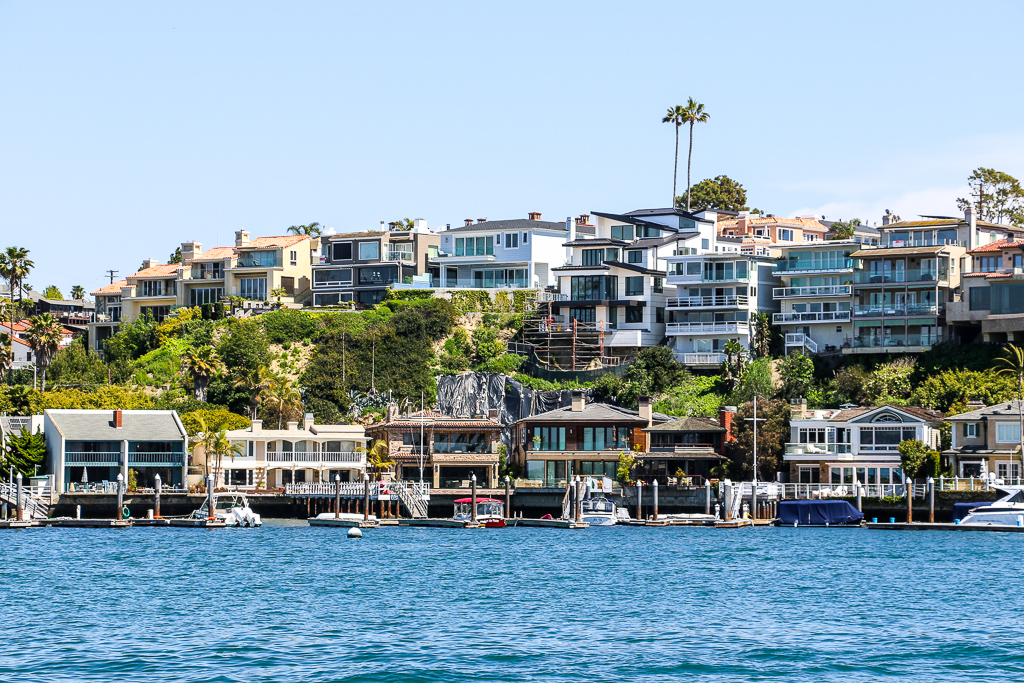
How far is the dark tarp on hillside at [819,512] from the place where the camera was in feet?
295

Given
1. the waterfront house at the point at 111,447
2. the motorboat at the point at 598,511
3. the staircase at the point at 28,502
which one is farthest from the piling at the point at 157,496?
the motorboat at the point at 598,511

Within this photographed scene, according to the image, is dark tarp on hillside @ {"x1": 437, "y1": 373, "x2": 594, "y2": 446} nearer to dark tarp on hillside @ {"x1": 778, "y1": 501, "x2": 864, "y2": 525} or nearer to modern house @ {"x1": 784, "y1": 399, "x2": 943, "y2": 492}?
modern house @ {"x1": 784, "y1": 399, "x2": 943, "y2": 492}

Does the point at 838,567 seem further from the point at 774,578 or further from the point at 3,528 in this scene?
the point at 3,528

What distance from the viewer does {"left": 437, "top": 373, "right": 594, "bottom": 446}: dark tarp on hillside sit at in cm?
10875

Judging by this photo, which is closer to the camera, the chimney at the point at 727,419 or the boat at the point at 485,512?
the boat at the point at 485,512

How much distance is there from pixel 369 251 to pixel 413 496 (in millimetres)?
37355

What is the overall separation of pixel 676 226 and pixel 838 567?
59.9m

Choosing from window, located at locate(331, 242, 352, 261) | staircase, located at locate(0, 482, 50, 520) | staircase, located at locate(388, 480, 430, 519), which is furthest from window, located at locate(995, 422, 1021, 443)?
window, located at locate(331, 242, 352, 261)

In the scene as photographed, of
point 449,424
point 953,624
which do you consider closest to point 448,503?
point 449,424

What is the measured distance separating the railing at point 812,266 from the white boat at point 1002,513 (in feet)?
98.2

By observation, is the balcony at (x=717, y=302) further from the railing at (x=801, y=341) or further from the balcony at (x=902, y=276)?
the balcony at (x=902, y=276)

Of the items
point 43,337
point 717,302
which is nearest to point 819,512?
point 717,302

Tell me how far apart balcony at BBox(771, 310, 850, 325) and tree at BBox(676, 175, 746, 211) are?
42143 millimetres

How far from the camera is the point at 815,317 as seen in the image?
112m
